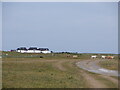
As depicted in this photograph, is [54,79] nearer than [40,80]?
No

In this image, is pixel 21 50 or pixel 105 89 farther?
pixel 21 50

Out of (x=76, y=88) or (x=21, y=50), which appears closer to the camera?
(x=76, y=88)

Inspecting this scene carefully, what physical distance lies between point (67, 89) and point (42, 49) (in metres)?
159

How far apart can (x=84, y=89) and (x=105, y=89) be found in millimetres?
1511

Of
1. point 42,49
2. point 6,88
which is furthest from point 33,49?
point 6,88

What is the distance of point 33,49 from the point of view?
177625mm

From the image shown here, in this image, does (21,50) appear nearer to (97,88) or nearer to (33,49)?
(33,49)

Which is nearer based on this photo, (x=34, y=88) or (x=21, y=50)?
(x=34, y=88)

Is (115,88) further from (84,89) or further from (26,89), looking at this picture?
(26,89)

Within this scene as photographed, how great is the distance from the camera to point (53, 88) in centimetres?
1934

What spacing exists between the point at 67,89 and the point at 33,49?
524 ft

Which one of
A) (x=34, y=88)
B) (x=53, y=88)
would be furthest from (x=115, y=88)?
(x=34, y=88)

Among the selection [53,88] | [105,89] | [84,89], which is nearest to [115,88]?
[105,89]

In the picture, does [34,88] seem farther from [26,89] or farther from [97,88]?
[97,88]
